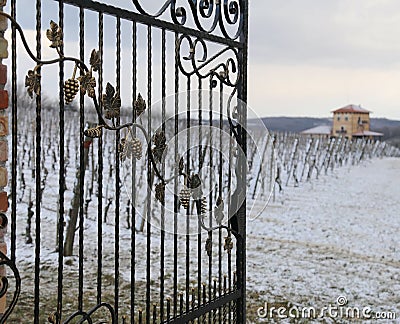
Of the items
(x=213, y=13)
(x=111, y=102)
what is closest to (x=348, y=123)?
(x=213, y=13)

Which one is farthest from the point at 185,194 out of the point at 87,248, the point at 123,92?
the point at 87,248

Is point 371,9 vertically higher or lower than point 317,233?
higher

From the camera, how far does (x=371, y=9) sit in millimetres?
10031

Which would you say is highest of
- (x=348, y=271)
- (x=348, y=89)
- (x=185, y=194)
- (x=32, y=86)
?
(x=348, y=89)

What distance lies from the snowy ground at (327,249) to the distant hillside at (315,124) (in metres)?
2.59

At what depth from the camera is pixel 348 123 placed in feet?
80.6

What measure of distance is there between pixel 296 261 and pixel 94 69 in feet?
13.8

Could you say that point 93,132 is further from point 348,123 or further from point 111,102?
point 348,123

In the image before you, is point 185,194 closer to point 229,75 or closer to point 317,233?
point 229,75

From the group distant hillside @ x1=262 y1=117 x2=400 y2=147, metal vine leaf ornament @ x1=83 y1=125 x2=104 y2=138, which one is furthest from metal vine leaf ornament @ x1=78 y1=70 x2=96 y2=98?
distant hillside @ x1=262 y1=117 x2=400 y2=147

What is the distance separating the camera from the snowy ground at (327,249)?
4.49 meters

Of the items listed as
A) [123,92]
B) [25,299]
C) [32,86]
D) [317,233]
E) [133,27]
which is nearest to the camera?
[32,86]

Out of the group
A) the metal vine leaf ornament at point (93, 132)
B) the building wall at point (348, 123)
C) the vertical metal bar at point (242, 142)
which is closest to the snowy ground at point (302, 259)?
the vertical metal bar at point (242, 142)

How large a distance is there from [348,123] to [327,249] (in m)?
19.2
